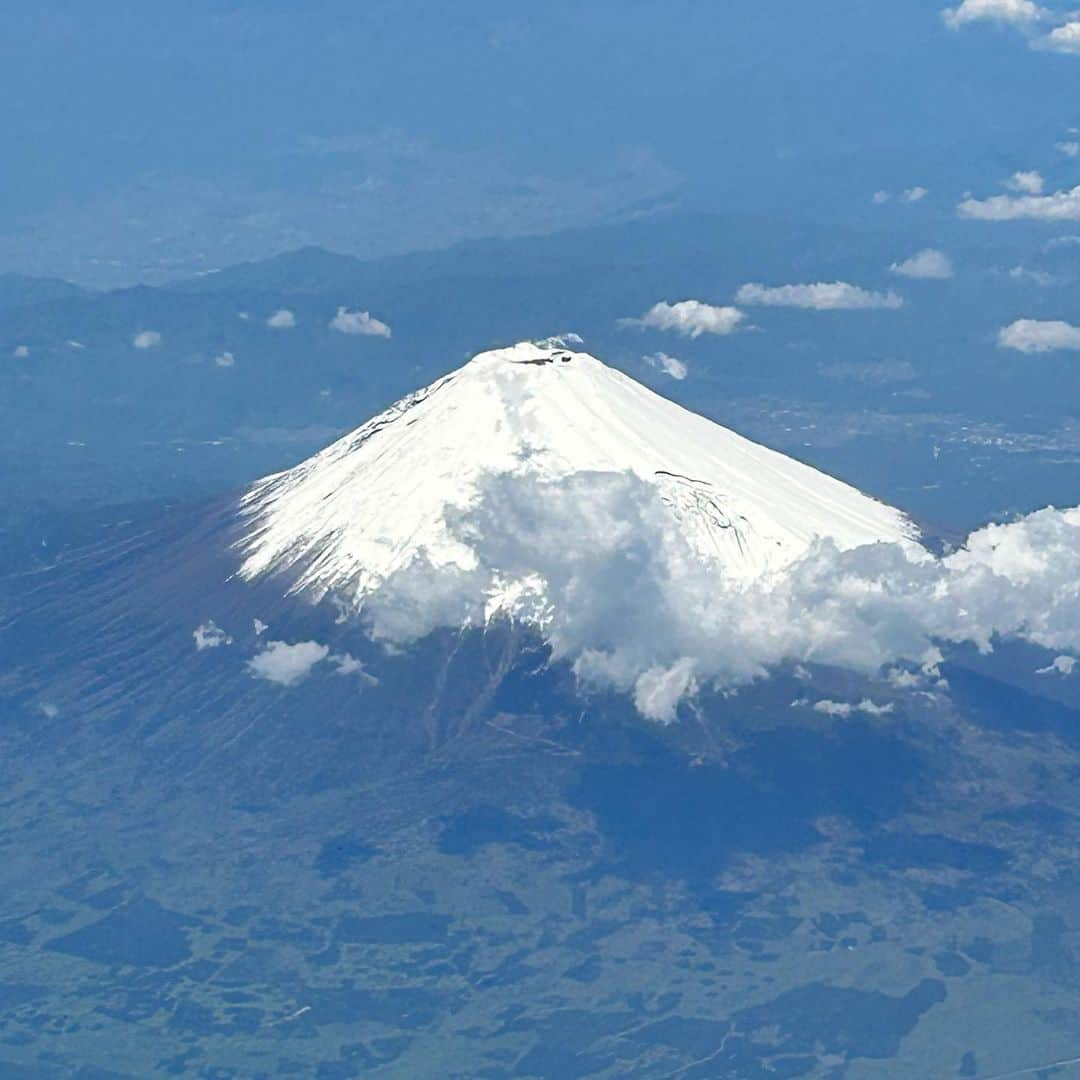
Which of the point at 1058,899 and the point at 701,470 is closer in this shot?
the point at 1058,899

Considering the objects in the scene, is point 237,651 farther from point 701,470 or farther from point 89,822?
point 701,470

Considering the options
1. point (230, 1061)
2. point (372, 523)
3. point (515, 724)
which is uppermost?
point (372, 523)

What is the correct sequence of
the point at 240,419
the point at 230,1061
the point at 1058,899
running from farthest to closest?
the point at 240,419, the point at 1058,899, the point at 230,1061

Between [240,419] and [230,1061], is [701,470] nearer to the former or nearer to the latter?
[230,1061]

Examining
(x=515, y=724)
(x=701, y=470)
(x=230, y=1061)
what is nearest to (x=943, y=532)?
(x=701, y=470)

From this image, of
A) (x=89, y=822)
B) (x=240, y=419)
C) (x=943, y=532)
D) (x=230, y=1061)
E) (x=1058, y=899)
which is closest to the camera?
(x=230, y=1061)

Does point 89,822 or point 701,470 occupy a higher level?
point 701,470

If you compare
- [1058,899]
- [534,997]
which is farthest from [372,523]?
[1058,899]
